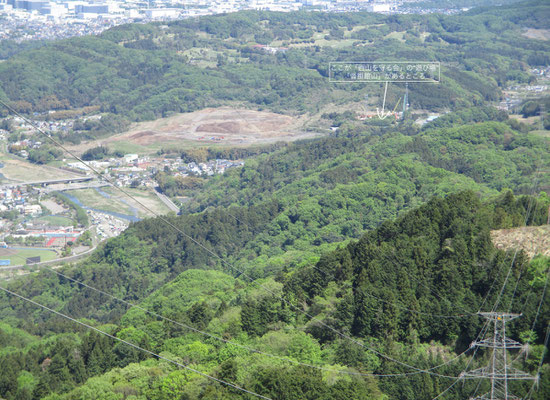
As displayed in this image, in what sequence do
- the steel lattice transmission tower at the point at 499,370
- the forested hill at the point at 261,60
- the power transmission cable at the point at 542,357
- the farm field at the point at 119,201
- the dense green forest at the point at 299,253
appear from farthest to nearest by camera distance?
the forested hill at the point at 261,60, the farm field at the point at 119,201, the dense green forest at the point at 299,253, the power transmission cable at the point at 542,357, the steel lattice transmission tower at the point at 499,370

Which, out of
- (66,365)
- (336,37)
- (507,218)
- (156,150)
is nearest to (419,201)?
(507,218)

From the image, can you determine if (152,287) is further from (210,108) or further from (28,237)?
(210,108)

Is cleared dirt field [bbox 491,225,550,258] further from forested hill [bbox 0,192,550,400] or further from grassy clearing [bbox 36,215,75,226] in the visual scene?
grassy clearing [bbox 36,215,75,226]

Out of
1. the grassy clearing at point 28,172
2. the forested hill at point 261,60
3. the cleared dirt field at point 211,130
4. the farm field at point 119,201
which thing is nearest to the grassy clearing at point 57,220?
the farm field at point 119,201

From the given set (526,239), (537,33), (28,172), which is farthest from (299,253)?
(537,33)

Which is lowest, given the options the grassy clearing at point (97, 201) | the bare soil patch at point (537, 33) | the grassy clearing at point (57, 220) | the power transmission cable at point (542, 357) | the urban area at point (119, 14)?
the grassy clearing at point (97, 201)

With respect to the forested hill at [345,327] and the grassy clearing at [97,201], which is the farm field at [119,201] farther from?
the forested hill at [345,327]
